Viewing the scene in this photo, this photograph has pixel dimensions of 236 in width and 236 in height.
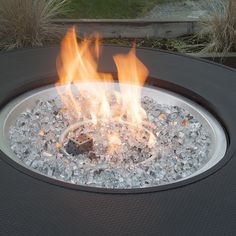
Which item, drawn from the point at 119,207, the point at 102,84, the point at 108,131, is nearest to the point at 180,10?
the point at 102,84

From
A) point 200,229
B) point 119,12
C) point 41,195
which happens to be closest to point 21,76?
point 41,195

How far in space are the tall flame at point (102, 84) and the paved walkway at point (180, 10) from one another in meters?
2.56

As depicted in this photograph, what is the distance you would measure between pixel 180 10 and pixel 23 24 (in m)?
2.51

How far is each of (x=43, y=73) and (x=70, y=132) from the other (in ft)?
1.31

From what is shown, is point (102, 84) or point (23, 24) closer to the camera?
point (102, 84)

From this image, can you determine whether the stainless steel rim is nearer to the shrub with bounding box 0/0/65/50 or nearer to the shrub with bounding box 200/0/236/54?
the shrub with bounding box 0/0/65/50

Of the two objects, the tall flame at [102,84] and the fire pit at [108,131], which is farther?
the tall flame at [102,84]

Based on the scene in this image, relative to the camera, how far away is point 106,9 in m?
4.93

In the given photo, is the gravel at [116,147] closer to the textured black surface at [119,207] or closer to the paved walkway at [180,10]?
the textured black surface at [119,207]

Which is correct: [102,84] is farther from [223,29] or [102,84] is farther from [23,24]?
[223,29]

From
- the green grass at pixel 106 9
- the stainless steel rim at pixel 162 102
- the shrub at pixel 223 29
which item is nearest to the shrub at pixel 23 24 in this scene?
the green grass at pixel 106 9

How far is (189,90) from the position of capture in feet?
8.00

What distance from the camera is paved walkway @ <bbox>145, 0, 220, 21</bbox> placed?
203 inches

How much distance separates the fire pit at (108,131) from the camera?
197 centimetres
